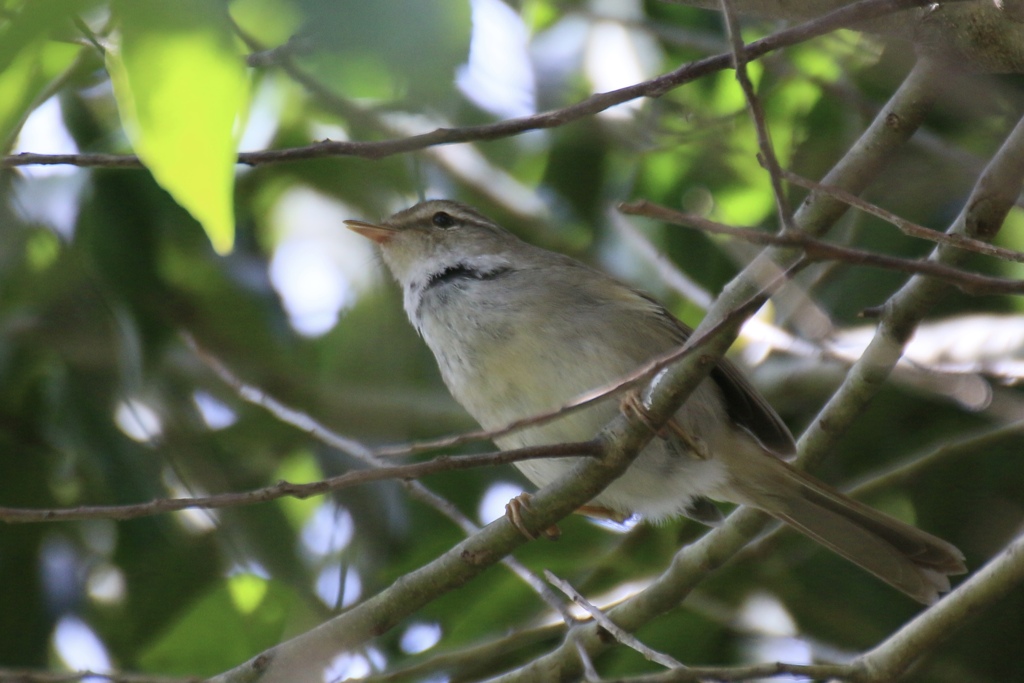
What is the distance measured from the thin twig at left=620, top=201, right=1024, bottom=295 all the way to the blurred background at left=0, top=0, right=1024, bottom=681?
5.67 ft

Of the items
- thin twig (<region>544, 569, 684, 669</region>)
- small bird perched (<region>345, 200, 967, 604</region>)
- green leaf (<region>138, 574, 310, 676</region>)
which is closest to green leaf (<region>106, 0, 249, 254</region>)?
thin twig (<region>544, 569, 684, 669</region>)

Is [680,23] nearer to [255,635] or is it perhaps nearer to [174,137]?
[255,635]

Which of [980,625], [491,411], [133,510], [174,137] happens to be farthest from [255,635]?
[174,137]

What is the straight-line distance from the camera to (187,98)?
142cm

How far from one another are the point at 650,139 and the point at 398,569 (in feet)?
7.95

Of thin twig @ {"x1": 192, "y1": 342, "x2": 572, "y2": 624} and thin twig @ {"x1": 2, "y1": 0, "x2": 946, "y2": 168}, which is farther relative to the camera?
thin twig @ {"x1": 192, "y1": 342, "x2": 572, "y2": 624}

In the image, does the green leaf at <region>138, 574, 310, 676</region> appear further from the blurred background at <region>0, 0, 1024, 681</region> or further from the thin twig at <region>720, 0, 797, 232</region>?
the thin twig at <region>720, 0, 797, 232</region>

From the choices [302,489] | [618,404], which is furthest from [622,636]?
[302,489]

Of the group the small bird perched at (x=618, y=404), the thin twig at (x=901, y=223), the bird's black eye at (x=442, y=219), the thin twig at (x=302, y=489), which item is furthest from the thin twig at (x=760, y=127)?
the bird's black eye at (x=442, y=219)

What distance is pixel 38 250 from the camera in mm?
5109

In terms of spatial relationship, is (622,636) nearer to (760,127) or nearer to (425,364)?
(760,127)

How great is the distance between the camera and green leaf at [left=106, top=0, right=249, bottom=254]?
4.53 ft

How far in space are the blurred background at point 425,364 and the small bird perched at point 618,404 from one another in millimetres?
335

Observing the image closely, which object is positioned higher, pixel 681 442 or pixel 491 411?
pixel 491 411
